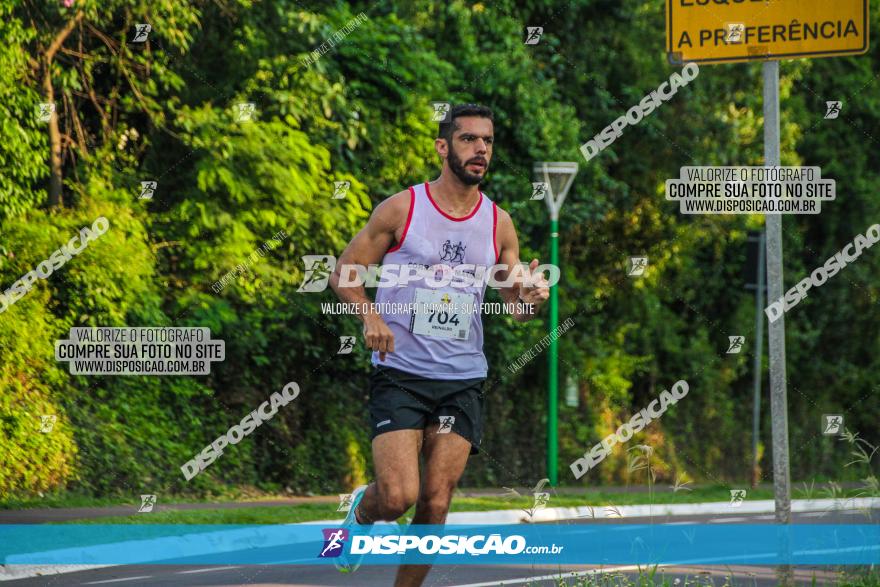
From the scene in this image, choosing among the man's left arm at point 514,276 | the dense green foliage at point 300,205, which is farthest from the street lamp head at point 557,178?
the man's left arm at point 514,276

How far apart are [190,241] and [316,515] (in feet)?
13.7

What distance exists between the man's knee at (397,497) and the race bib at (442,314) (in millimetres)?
707

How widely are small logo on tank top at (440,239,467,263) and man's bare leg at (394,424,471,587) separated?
2.50 feet

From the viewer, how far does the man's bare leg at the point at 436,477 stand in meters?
6.80

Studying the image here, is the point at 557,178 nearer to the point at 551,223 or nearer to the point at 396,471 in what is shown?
the point at 551,223

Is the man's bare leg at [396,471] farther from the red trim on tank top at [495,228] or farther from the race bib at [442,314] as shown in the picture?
the red trim on tank top at [495,228]

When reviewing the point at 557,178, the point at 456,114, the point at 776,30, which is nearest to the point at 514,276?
the point at 456,114

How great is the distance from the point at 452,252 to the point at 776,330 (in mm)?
1922

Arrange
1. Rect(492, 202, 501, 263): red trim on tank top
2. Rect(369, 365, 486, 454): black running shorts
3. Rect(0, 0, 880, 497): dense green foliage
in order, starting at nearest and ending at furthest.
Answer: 1. Rect(369, 365, 486, 454): black running shorts
2. Rect(492, 202, 501, 263): red trim on tank top
3. Rect(0, 0, 880, 497): dense green foliage

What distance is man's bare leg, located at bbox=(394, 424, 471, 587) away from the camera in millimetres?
6801

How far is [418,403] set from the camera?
677cm

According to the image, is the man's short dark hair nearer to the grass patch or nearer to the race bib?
the race bib

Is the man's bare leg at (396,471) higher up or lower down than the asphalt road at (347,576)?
higher up


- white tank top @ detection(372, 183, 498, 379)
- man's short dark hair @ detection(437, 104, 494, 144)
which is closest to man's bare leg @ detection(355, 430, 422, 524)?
white tank top @ detection(372, 183, 498, 379)
